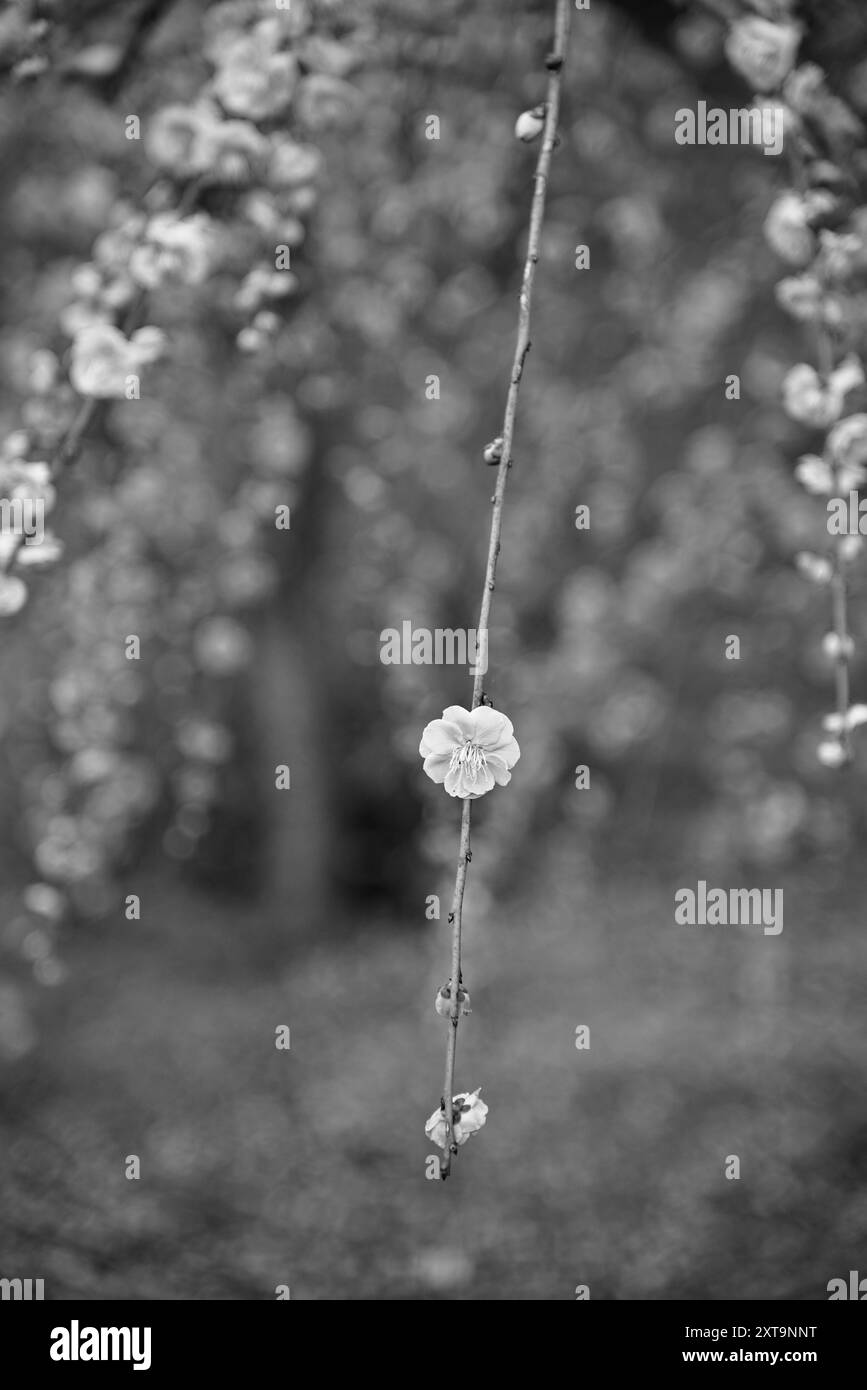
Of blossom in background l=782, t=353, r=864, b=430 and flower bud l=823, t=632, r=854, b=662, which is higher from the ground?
blossom in background l=782, t=353, r=864, b=430

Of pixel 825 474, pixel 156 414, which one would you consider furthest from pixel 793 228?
pixel 156 414

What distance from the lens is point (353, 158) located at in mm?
3182

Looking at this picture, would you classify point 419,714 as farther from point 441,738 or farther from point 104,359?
point 441,738

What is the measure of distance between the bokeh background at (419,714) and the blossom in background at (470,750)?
43.0 inches

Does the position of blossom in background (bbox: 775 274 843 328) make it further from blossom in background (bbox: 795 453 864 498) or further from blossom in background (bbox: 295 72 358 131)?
blossom in background (bbox: 295 72 358 131)

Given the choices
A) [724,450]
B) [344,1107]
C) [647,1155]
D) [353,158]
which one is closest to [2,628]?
[353,158]

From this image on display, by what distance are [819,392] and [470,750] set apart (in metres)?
0.85

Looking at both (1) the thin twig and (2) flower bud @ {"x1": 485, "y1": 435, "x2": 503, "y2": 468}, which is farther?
(2) flower bud @ {"x1": 485, "y1": 435, "x2": 503, "y2": 468}

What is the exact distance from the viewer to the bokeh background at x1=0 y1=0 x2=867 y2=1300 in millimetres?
2746

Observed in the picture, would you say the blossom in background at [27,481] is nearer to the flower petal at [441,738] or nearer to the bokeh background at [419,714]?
the bokeh background at [419,714]

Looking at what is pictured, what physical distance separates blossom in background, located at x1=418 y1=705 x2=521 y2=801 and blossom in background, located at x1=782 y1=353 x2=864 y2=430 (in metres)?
0.78

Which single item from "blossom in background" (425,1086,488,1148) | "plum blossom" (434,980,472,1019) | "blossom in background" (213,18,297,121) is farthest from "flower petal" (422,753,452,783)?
"blossom in background" (213,18,297,121)

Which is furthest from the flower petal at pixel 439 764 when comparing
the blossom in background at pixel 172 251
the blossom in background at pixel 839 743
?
the blossom in background at pixel 172 251

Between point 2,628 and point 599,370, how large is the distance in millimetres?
2602
